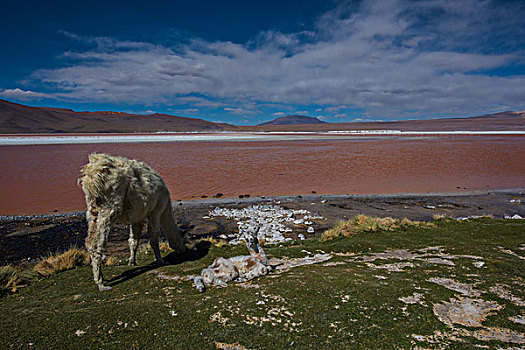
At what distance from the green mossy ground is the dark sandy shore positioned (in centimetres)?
471

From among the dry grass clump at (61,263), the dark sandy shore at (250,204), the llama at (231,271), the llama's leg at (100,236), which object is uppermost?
the llama's leg at (100,236)

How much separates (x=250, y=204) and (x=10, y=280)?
11.3 m

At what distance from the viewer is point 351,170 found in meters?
27.0

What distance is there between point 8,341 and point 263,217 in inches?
403

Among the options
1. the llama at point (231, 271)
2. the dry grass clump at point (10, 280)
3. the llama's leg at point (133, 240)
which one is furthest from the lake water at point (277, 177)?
the llama at point (231, 271)

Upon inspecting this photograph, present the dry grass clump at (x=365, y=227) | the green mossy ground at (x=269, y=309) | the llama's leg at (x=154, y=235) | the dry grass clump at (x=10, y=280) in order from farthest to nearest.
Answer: the dry grass clump at (x=365, y=227) < the llama's leg at (x=154, y=235) < the dry grass clump at (x=10, y=280) < the green mossy ground at (x=269, y=309)

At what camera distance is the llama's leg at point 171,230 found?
23.3ft

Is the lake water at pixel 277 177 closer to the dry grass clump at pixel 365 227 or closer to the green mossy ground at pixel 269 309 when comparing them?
the dry grass clump at pixel 365 227

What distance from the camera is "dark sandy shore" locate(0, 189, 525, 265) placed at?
32.7 ft

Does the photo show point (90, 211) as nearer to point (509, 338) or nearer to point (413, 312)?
point (413, 312)

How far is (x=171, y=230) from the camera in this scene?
7195 mm

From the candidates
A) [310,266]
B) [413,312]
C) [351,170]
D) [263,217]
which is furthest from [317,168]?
[413,312]

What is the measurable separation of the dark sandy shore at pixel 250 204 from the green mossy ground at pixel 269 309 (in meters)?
4.71

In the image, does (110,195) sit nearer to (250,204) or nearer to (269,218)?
(269,218)
